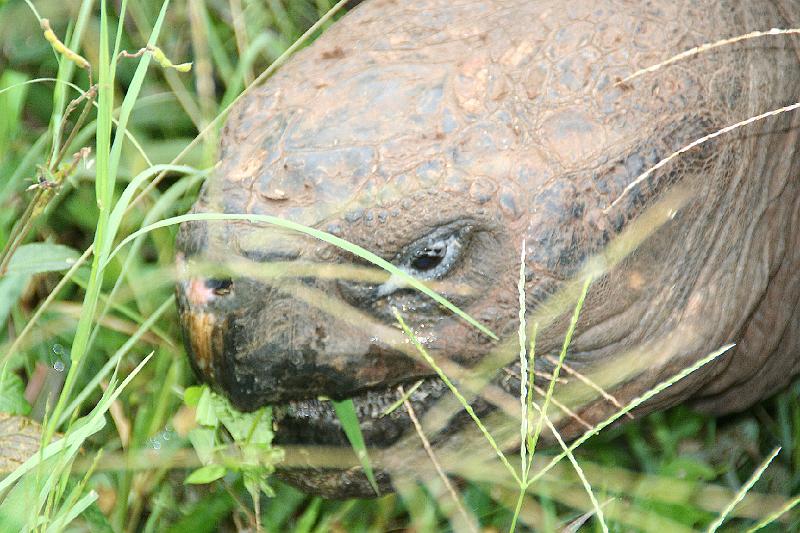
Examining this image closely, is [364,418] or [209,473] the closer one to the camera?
[364,418]

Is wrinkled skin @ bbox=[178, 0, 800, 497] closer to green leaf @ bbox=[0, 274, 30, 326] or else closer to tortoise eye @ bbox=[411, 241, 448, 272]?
tortoise eye @ bbox=[411, 241, 448, 272]

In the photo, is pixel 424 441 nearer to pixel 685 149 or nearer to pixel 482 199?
pixel 482 199

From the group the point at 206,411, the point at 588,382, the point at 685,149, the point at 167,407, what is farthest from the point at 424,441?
the point at 167,407

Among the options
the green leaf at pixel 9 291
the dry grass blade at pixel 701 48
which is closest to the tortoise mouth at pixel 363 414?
the dry grass blade at pixel 701 48

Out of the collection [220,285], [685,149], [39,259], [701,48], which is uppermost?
[701,48]

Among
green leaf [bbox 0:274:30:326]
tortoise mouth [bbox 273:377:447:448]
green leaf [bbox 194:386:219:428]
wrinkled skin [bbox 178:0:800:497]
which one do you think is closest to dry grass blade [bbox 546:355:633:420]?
wrinkled skin [bbox 178:0:800:497]

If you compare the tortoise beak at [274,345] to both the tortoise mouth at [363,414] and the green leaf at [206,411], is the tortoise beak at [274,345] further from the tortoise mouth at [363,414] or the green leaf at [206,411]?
the green leaf at [206,411]

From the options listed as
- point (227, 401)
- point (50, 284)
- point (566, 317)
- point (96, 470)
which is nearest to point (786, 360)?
point (566, 317)
